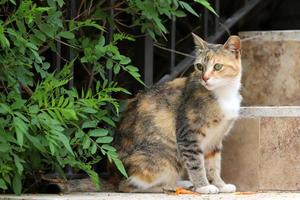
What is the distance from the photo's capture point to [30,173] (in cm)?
436

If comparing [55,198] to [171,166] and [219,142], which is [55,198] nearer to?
[171,166]

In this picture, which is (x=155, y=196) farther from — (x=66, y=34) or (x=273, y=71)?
(x=273, y=71)

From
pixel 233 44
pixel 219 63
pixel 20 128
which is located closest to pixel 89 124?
pixel 20 128

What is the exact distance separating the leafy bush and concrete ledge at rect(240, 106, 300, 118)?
2.51 feet

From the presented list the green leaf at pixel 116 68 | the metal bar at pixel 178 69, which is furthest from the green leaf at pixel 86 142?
the metal bar at pixel 178 69

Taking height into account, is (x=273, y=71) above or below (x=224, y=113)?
above

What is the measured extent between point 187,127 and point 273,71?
1.09 m

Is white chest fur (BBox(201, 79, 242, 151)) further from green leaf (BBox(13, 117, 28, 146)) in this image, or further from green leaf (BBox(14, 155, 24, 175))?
green leaf (BBox(13, 117, 28, 146))

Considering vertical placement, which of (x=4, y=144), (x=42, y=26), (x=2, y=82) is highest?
(x=42, y=26)

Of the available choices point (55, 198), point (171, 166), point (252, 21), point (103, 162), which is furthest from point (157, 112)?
point (252, 21)

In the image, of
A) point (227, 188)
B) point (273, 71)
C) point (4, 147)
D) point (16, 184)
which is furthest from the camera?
point (273, 71)

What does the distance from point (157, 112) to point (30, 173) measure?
0.87 metres

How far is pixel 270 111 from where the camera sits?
4770 mm

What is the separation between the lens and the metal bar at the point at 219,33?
5316 millimetres
